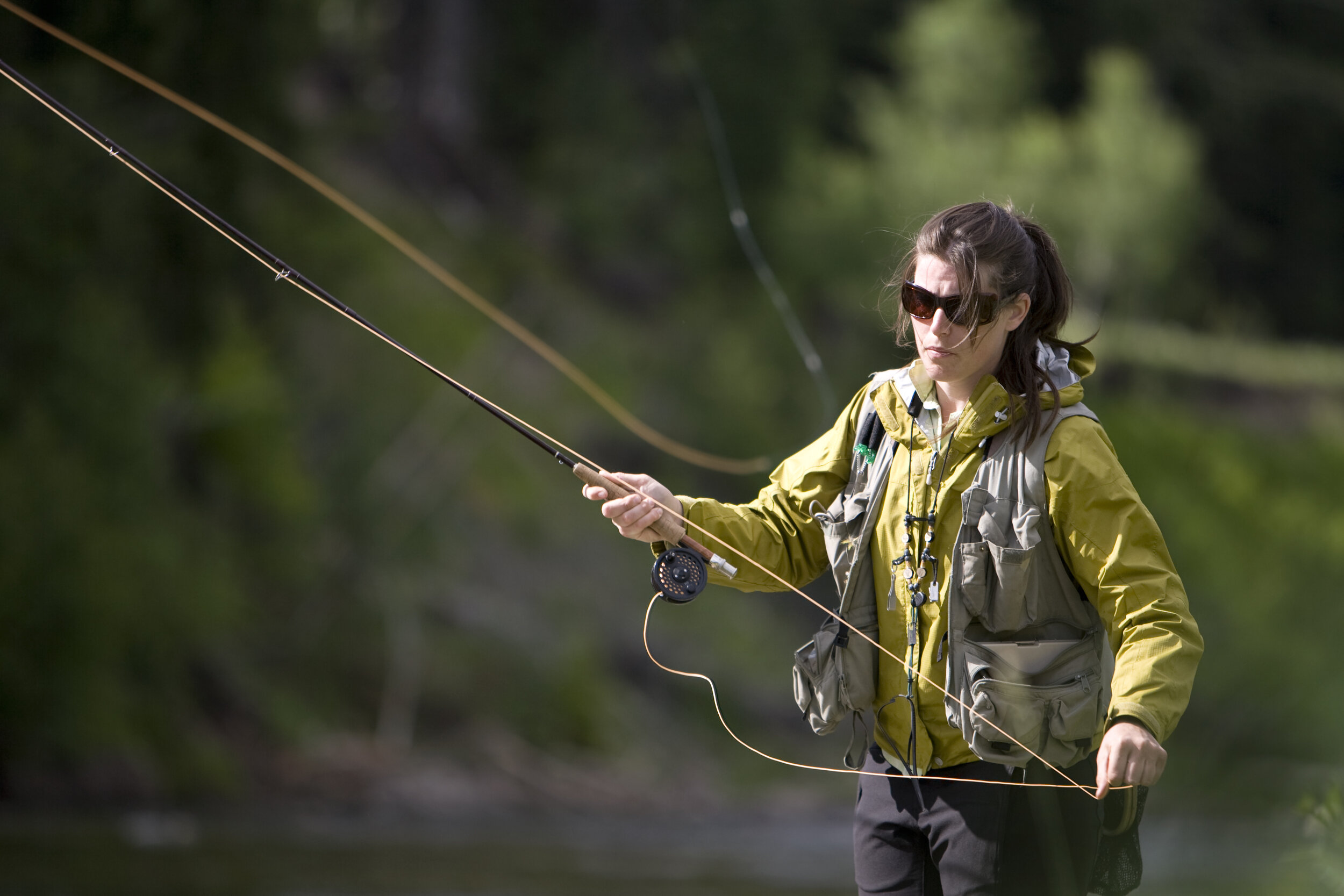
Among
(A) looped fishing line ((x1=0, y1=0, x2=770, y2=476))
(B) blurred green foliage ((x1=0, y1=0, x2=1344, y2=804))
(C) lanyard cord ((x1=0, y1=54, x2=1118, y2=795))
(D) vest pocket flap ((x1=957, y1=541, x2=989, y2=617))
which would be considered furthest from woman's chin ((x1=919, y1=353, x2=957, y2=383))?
(B) blurred green foliage ((x1=0, y1=0, x2=1344, y2=804))

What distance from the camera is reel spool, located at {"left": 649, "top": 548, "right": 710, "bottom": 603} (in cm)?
188

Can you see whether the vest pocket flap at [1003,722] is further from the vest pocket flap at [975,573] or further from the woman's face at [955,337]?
the woman's face at [955,337]

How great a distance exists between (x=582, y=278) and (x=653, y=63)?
2.01m

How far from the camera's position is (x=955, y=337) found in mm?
1746

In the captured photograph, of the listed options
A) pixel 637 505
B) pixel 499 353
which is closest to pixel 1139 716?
pixel 637 505

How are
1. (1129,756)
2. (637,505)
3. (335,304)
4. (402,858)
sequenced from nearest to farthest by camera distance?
(1129,756), (637,505), (335,304), (402,858)

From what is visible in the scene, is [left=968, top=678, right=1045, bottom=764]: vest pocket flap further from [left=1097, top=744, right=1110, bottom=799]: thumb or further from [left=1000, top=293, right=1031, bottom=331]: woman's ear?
[left=1000, top=293, right=1031, bottom=331]: woman's ear

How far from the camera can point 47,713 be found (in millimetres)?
7371

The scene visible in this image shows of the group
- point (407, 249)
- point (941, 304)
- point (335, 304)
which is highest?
point (407, 249)

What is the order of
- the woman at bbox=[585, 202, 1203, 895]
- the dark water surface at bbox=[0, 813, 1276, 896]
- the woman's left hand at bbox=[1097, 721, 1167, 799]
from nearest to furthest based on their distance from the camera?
the woman's left hand at bbox=[1097, 721, 1167, 799], the woman at bbox=[585, 202, 1203, 895], the dark water surface at bbox=[0, 813, 1276, 896]

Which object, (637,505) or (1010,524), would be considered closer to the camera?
(1010,524)

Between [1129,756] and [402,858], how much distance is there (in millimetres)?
6037

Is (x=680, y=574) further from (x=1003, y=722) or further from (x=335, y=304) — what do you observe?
(x=335, y=304)

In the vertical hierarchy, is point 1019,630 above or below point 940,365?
below
